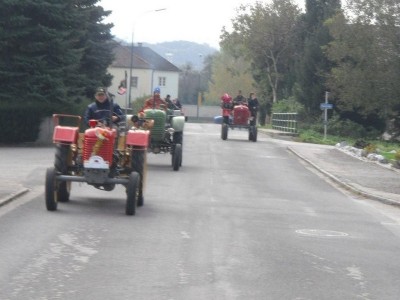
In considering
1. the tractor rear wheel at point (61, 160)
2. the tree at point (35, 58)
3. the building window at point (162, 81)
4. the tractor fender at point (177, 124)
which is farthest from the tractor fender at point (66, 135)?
the building window at point (162, 81)

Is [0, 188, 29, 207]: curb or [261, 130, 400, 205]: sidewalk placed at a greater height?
[0, 188, 29, 207]: curb

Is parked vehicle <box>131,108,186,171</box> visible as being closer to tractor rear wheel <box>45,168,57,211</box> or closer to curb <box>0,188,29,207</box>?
curb <box>0,188,29,207</box>

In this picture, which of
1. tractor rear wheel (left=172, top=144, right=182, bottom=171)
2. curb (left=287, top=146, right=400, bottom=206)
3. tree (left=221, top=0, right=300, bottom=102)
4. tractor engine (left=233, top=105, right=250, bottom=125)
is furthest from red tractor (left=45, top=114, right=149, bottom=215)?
tree (left=221, top=0, right=300, bottom=102)

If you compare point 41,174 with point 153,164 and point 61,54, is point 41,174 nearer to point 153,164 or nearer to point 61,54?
point 153,164

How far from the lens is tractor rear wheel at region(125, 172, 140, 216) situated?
16219mm

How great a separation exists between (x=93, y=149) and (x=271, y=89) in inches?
2669

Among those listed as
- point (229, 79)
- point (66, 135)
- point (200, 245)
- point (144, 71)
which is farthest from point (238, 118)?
point (144, 71)

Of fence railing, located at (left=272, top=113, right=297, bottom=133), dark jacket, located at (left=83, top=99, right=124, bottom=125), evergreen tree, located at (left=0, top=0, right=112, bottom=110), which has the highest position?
evergreen tree, located at (left=0, top=0, right=112, bottom=110)

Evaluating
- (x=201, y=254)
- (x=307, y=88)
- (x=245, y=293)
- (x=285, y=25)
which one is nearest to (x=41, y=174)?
(x=201, y=254)

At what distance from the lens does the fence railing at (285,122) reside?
55.9m

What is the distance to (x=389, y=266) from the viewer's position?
495 inches

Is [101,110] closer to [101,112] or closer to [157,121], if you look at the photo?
[101,112]

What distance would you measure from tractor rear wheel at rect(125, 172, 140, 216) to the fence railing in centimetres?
3942

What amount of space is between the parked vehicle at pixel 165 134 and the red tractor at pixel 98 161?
26.7ft
